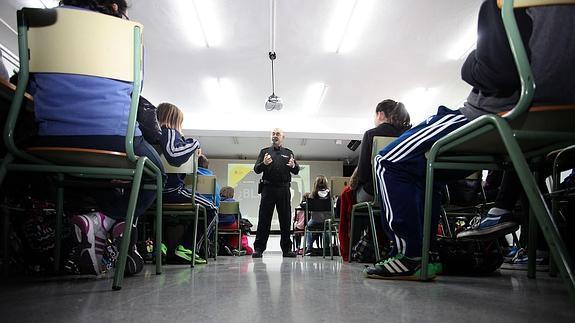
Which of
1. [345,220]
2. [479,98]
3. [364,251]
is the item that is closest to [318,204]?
[345,220]

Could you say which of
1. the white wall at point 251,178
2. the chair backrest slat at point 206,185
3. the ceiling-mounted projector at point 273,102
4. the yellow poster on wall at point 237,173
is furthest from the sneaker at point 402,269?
the yellow poster on wall at point 237,173

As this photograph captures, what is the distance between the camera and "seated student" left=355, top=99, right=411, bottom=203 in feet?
7.36

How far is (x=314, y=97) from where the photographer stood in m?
6.86

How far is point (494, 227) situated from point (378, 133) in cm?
115

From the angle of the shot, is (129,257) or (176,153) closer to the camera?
(129,257)

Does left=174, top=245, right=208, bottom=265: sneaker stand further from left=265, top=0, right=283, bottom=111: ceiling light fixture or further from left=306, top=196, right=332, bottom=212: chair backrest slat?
left=265, top=0, right=283, bottom=111: ceiling light fixture

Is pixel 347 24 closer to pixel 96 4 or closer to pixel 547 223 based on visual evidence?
pixel 96 4

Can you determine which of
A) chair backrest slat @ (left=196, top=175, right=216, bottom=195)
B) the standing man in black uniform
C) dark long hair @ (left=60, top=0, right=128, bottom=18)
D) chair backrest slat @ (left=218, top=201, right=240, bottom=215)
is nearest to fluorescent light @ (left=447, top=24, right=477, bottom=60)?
the standing man in black uniform

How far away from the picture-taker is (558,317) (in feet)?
2.23

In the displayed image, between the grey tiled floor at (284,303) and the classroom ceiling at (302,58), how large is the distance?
12.2ft

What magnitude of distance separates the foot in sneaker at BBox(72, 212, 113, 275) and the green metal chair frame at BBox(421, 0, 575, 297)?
1.18m

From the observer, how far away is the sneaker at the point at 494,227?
4.07 ft

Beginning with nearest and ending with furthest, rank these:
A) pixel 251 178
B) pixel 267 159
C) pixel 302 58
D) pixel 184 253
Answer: pixel 184 253 → pixel 267 159 → pixel 302 58 → pixel 251 178

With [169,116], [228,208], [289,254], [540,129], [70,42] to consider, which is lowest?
[289,254]
